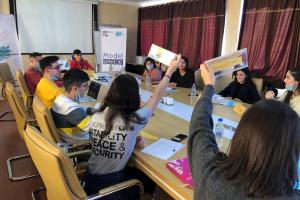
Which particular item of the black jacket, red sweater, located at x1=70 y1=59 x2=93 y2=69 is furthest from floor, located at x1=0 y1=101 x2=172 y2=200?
the black jacket

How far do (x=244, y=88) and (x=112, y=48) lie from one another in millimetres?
3728

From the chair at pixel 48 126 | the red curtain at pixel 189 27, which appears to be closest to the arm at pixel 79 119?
the chair at pixel 48 126

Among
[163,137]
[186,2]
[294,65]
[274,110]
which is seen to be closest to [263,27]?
[294,65]

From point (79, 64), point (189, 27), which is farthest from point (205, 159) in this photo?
point (189, 27)

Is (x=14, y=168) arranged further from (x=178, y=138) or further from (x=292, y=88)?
(x=292, y=88)

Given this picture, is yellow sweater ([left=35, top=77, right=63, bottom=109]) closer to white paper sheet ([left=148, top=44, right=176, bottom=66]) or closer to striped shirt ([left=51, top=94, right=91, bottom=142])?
striped shirt ([left=51, top=94, right=91, bottom=142])

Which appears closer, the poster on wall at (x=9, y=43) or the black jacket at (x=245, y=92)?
the black jacket at (x=245, y=92)

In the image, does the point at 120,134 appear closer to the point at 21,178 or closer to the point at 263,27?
the point at 21,178

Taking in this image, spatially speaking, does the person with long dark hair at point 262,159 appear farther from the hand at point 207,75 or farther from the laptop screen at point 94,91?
the laptop screen at point 94,91

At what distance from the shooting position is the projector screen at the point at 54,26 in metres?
5.45

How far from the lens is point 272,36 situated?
151 inches

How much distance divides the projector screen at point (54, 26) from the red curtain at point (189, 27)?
5.52 ft

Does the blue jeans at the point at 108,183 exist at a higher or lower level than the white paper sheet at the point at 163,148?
lower

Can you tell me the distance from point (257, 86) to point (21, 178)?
320 cm
